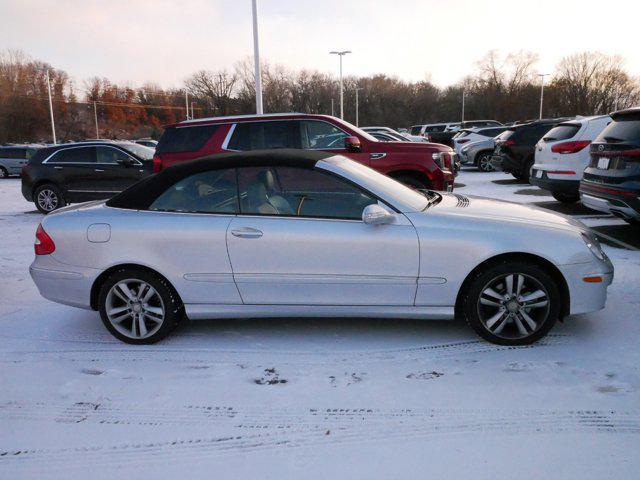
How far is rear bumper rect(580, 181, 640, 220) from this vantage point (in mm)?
6020

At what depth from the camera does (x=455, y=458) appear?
2729 millimetres

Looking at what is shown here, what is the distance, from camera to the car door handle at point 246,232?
4031mm

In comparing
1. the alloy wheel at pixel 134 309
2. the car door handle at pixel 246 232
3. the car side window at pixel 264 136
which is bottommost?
the alloy wheel at pixel 134 309

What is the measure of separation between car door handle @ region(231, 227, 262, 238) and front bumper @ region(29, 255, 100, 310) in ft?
3.86

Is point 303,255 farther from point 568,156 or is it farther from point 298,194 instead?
point 568,156

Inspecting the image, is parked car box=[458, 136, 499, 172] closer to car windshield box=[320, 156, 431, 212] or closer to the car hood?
the car hood

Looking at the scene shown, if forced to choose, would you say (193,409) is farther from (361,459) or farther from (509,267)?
(509,267)

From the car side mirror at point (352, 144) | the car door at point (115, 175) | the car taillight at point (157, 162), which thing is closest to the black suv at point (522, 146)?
the car side mirror at point (352, 144)

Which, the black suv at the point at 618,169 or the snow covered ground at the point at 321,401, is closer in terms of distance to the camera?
the snow covered ground at the point at 321,401

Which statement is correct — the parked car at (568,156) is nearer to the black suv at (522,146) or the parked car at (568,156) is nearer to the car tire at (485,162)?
the black suv at (522,146)

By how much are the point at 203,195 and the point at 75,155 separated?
9.06 meters

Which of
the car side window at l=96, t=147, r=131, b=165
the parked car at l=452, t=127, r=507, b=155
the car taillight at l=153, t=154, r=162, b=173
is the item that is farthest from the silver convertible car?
the parked car at l=452, t=127, r=507, b=155

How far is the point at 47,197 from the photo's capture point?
11828 mm

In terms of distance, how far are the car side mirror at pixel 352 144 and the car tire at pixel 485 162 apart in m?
12.0
